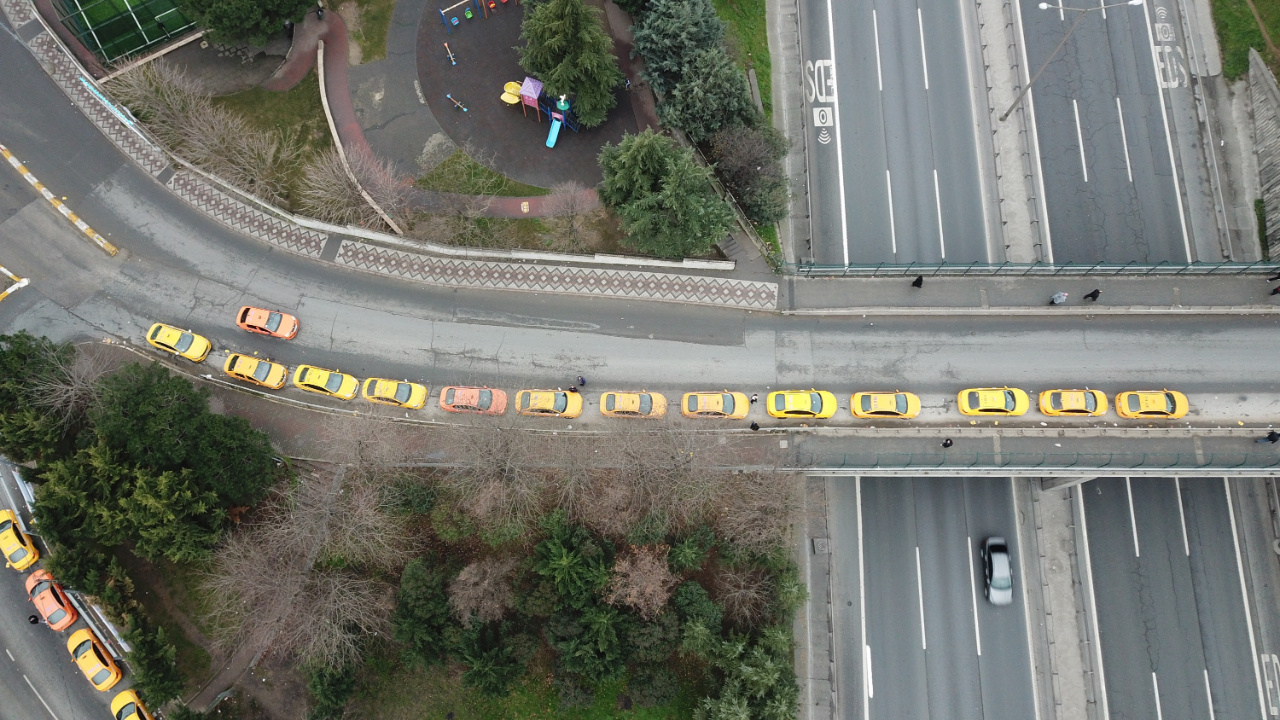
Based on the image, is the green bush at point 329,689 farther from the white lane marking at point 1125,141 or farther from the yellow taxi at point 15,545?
the white lane marking at point 1125,141

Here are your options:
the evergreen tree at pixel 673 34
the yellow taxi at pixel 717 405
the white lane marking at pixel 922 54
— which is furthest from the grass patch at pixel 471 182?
the white lane marking at pixel 922 54

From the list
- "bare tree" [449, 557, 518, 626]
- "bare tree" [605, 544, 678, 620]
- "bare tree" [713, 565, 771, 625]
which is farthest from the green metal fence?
"bare tree" [713, 565, 771, 625]

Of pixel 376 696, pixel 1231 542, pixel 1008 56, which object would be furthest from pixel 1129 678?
pixel 376 696

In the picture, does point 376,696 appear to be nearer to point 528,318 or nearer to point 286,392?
point 286,392

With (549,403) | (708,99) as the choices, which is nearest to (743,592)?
(549,403)

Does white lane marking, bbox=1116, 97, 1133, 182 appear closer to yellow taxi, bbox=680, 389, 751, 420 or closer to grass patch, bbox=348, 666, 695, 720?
yellow taxi, bbox=680, 389, 751, 420

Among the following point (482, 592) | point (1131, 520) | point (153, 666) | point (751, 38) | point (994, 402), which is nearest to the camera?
point (153, 666)

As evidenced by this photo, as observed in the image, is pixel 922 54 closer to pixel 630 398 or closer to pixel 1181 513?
pixel 630 398
